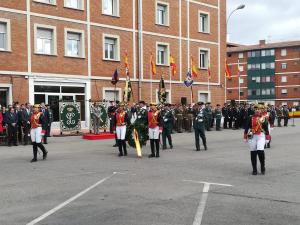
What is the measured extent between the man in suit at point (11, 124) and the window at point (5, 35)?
21.9 feet

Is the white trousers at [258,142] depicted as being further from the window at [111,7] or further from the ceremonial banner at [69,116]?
the window at [111,7]

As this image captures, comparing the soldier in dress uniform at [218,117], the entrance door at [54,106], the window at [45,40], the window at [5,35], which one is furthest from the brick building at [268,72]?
the window at [5,35]

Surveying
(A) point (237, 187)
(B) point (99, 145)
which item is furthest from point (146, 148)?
(A) point (237, 187)

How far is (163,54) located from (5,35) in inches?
540

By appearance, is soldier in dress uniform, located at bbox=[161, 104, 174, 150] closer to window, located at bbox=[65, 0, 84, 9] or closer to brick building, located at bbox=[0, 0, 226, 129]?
brick building, located at bbox=[0, 0, 226, 129]

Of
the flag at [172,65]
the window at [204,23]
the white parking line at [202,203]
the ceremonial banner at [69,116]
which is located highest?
the window at [204,23]

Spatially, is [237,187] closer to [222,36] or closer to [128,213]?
[128,213]

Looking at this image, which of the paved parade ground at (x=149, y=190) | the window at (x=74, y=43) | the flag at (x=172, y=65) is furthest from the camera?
the flag at (x=172, y=65)

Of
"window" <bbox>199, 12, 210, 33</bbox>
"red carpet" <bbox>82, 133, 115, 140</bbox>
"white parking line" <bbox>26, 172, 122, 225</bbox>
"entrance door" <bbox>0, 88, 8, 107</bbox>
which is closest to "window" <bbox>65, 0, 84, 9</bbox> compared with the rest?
"entrance door" <bbox>0, 88, 8, 107</bbox>

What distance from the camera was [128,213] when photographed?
756cm

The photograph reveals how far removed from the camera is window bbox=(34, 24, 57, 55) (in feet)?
93.0

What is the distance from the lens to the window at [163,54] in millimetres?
36344

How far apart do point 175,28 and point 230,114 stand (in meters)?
8.66

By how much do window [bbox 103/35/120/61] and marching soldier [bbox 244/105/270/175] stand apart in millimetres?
21055
